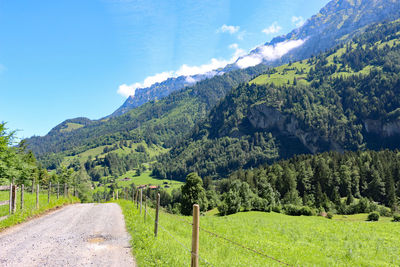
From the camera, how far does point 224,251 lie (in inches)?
579

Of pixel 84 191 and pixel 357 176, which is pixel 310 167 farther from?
pixel 84 191

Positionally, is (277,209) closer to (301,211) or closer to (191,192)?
(301,211)

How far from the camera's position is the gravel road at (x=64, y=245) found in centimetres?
1120

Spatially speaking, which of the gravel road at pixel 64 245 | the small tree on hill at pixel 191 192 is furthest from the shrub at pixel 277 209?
the gravel road at pixel 64 245

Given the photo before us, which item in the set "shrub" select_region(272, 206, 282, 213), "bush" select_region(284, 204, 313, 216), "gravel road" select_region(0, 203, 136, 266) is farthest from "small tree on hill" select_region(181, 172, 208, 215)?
"gravel road" select_region(0, 203, 136, 266)

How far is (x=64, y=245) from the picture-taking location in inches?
541

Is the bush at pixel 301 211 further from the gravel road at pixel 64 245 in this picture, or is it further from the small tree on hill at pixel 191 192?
the gravel road at pixel 64 245

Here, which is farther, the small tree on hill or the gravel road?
the small tree on hill

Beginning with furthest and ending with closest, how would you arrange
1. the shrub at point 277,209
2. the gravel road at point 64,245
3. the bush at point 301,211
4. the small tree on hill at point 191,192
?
the small tree on hill at point 191,192 < the shrub at point 277,209 < the bush at point 301,211 < the gravel road at point 64,245

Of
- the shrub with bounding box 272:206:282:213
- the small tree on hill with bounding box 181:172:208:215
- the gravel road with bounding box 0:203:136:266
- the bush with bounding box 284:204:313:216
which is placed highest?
the gravel road with bounding box 0:203:136:266

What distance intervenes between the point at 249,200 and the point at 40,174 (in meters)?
76.1

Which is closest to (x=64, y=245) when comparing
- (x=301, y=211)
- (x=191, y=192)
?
(x=191, y=192)

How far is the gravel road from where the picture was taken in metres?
11.2

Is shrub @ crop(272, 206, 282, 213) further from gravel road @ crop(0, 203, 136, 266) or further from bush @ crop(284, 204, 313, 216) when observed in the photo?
gravel road @ crop(0, 203, 136, 266)
